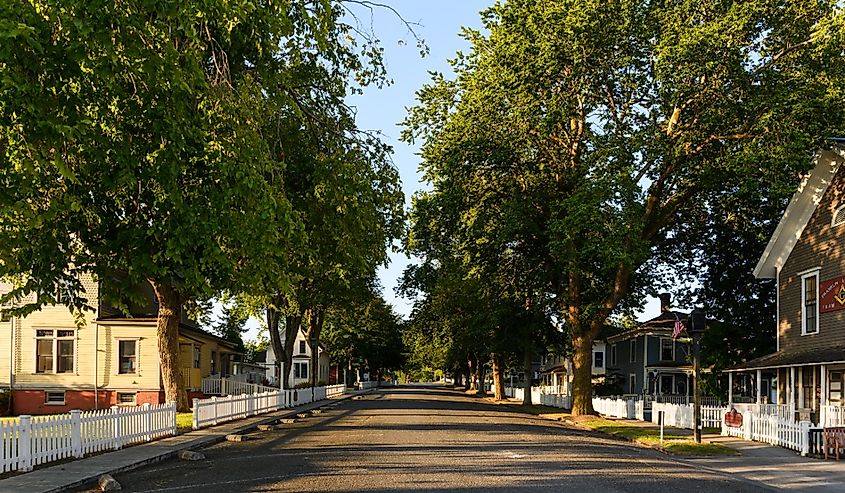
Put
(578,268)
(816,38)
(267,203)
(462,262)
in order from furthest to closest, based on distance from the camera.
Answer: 1. (462,262)
2. (578,268)
3. (816,38)
4. (267,203)

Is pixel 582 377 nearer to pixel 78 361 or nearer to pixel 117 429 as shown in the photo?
pixel 78 361

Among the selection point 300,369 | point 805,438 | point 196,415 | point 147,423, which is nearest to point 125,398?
point 196,415

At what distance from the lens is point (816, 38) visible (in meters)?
32.2

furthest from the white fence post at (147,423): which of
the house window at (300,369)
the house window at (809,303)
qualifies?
the house window at (300,369)

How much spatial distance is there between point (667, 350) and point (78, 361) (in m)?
44.9

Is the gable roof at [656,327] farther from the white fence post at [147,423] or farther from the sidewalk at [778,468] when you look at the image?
the white fence post at [147,423]

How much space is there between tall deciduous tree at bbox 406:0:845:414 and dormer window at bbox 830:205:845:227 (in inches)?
114

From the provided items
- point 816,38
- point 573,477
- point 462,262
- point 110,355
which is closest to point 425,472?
point 573,477

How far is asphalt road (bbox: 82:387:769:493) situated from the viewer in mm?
15531

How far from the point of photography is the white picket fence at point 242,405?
30547mm

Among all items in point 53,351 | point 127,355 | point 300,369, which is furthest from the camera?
point 300,369

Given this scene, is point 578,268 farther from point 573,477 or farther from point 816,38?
point 573,477

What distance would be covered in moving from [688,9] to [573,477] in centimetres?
2308

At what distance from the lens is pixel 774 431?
26.9 m
